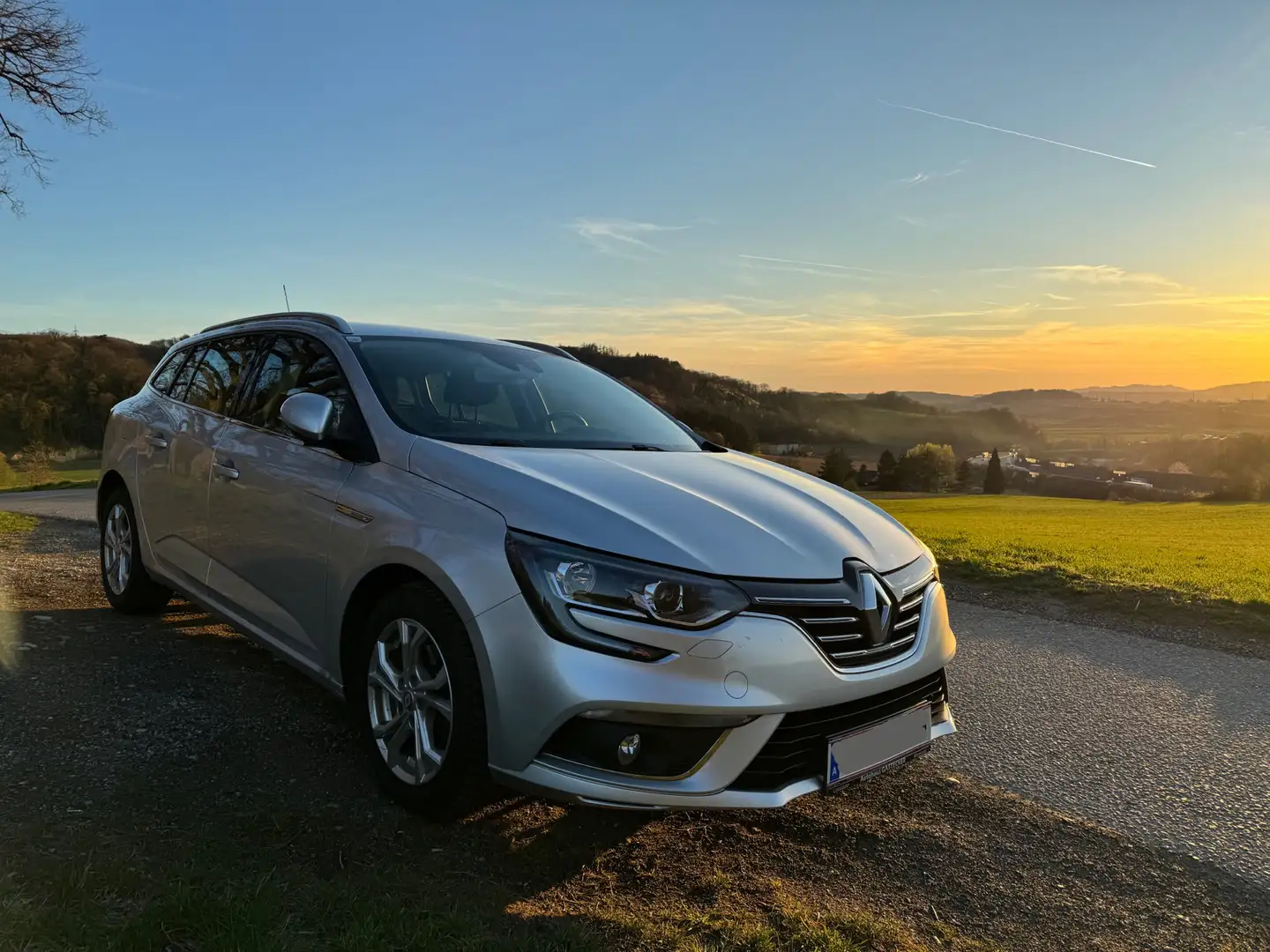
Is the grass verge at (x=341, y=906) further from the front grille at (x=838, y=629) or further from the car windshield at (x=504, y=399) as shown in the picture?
the car windshield at (x=504, y=399)

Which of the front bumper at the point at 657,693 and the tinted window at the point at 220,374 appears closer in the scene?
the front bumper at the point at 657,693

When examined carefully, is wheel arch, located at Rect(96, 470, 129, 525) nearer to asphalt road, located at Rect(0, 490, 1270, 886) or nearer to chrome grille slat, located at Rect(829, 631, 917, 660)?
chrome grille slat, located at Rect(829, 631, 917, 660)

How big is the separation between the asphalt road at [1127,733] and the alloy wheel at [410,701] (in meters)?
2.27

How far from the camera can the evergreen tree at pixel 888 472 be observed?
3039 inches

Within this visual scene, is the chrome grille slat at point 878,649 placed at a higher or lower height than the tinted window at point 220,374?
lower

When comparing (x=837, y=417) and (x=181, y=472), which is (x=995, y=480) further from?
(x=181, y=472)

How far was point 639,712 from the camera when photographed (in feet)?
7.97

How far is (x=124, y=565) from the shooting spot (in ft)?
17.6

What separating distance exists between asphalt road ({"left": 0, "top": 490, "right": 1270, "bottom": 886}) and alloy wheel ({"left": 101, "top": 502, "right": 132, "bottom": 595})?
478 cm

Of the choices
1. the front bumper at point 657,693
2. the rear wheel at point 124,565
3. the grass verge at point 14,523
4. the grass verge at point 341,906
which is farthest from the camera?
the grass verge at point 14,523

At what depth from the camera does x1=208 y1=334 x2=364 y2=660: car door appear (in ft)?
11.2

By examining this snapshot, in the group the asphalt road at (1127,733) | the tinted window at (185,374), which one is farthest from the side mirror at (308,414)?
the asphalt road at (1127,733)

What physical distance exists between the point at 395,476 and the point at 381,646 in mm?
607

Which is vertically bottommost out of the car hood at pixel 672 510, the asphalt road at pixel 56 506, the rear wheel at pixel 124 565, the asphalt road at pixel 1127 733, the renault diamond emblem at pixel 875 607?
the asphalt road at pixel 56 506
